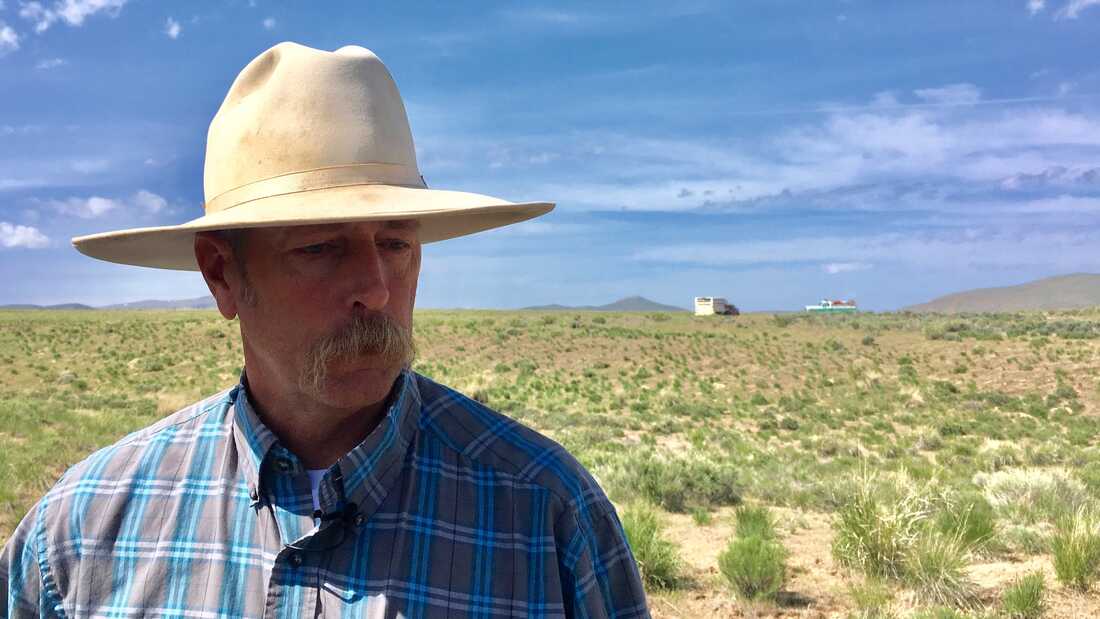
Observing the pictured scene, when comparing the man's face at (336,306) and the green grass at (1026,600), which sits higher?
the man's face at (336,306)

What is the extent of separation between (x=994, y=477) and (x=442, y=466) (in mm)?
13733

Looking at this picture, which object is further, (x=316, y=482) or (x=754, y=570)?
(x=754, y=570)

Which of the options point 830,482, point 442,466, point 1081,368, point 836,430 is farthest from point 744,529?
point 1081,368

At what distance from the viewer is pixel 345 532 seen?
167cm

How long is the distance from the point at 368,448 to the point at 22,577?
34.5 inches

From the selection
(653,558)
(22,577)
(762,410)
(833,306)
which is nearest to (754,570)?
(653,558)

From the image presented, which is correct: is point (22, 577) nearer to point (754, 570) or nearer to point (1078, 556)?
point (754, 570)

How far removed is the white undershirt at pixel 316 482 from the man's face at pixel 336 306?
0.15 meters

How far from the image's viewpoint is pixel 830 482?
42.9 ft

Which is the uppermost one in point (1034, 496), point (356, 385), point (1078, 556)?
point (356, 385)

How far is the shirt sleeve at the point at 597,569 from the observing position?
5.42ft

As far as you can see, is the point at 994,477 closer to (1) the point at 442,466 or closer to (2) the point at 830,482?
(2) the point at 830,482

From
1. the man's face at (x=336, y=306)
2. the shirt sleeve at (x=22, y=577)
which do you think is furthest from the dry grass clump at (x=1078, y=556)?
the shirt sleeve at (x=22, y=577)

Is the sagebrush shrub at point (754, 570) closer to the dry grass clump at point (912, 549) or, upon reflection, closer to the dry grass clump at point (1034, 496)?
the dry grass clump at point (912, 549)
